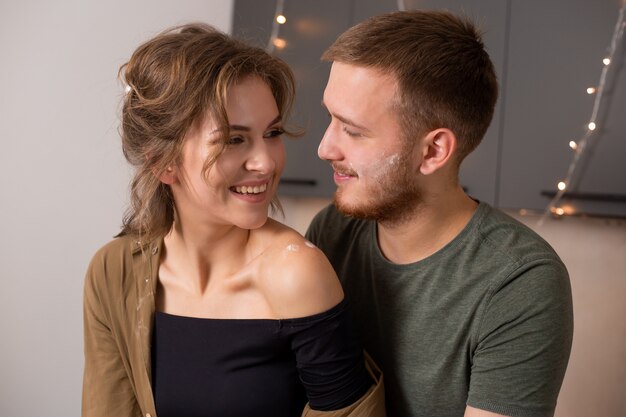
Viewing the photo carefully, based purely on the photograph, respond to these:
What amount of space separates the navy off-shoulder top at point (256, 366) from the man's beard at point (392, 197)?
0.21 meters

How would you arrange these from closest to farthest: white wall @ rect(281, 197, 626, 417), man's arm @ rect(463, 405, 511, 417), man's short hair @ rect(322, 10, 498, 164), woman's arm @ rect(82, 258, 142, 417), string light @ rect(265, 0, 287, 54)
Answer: man's arm @ rect(463, 405, 511, 417), man's short hair @ rect(322, 10, 498, 164), woman's arm @ rect(82, 258, 142, 417), white wall @ rect(281, 197, 626, 417), string light @ rect(265, 0, 287, 54)

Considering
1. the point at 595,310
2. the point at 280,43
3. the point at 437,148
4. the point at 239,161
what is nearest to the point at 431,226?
the point at 437,148

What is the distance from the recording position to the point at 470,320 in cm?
137

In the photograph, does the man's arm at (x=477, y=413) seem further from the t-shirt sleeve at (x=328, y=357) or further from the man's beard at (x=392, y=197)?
the man's beard at (x=392, y=197)

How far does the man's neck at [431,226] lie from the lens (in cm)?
146

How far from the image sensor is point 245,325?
1.39 m

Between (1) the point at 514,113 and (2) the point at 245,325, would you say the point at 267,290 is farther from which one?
(1) the point at 514,113

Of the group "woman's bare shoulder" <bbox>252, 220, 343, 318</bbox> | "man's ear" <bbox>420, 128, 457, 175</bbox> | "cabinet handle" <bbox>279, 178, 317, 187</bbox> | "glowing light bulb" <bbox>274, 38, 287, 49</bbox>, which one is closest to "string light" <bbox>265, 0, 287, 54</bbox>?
"glowing light bulb" <bbox>274, 38, 287, 49</bbox>

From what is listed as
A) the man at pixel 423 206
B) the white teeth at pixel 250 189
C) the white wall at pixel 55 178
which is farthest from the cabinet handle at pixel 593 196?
the white wall at pixel 55 178

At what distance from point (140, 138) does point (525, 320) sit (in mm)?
796

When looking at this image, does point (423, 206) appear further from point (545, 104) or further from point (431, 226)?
point (545, 104)

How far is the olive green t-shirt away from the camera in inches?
50.9

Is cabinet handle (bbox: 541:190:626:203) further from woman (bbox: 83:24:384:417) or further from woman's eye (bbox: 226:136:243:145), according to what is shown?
woman's eye (bbox: 226:136:243:145)

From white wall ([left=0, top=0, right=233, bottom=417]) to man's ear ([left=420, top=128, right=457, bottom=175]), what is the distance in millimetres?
1591
